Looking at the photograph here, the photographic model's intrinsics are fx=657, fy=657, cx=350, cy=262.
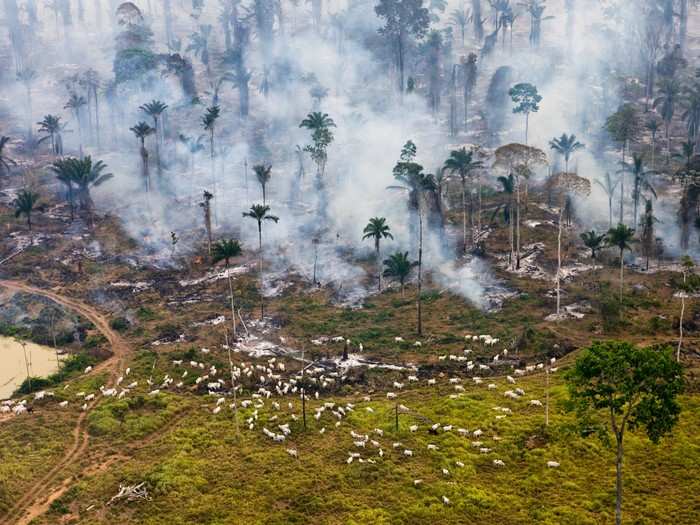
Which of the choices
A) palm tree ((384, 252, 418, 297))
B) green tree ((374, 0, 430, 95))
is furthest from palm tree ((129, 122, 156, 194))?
green tree ((374, 0, 430, 95))

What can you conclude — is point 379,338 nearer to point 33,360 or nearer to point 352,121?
point 33,360

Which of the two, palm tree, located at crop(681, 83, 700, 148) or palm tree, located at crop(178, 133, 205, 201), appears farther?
palm tree, located at crop(178, 133, 205, 201)

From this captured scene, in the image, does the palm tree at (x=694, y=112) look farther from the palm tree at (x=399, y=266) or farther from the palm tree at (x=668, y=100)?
the palm tree at (x=399, y=266)

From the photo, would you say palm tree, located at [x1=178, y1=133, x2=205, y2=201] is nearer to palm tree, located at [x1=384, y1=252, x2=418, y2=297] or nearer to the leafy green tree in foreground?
palm tree, located at [x1=384, y1=252, x2=418, y2=297]

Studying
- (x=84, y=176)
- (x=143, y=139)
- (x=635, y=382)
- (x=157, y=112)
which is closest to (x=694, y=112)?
(x=157, y=112)


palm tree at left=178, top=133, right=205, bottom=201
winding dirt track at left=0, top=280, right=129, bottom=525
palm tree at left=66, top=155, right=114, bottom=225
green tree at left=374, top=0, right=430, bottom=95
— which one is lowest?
winding dirt track at left=0, top=280, right=129, bottom=525

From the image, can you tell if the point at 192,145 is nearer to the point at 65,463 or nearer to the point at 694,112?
the point at 65,463

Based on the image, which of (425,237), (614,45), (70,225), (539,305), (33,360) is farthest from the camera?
(614,45)

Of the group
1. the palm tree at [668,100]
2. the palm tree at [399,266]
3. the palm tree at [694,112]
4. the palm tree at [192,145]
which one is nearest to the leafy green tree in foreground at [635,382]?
the palm tree at [399,266]

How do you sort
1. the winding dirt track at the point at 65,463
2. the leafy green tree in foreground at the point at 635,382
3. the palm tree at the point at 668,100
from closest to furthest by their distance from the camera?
the leafy green tree in foreground at the point at 635,382
the winding dirt track at the point at 65,463
the palm tree at the point at 668,100

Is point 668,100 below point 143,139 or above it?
above

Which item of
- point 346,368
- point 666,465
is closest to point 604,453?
point 666,465
